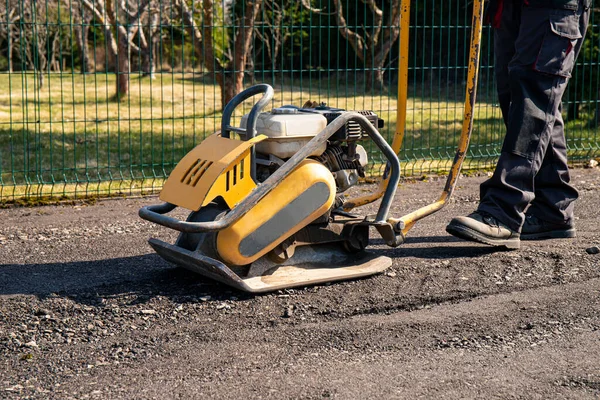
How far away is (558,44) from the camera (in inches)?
209

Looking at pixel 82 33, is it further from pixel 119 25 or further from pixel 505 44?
pixel 505 44

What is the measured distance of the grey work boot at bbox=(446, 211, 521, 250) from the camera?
207 inches

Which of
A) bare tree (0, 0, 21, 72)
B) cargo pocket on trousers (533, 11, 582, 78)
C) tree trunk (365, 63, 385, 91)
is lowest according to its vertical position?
tree trunk (365, 63, 385, 91)

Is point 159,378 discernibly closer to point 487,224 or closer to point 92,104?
point 487,224

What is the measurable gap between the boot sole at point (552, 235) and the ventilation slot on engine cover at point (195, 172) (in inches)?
94.9

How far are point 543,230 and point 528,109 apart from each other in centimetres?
95

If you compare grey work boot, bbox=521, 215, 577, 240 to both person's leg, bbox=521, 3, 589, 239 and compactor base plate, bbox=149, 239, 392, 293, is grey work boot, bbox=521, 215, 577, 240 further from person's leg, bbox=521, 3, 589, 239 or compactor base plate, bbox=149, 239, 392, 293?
compactor base plate, bbox=149, 239, 392, 293

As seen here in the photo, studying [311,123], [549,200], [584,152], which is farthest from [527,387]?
[584,152]

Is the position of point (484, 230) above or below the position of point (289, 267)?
above

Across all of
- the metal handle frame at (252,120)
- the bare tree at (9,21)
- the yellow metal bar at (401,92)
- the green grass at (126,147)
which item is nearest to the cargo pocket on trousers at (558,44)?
the yellow metal bar at (401,92)

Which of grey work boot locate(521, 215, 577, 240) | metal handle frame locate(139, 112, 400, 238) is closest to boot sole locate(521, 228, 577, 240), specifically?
grey work boot locate(521, 215, 577, 240)

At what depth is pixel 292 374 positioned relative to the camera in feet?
11.8

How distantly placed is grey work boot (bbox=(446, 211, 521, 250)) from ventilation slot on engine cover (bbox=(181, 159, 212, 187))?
1.62m

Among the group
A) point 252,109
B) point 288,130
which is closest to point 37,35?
point 252,109
